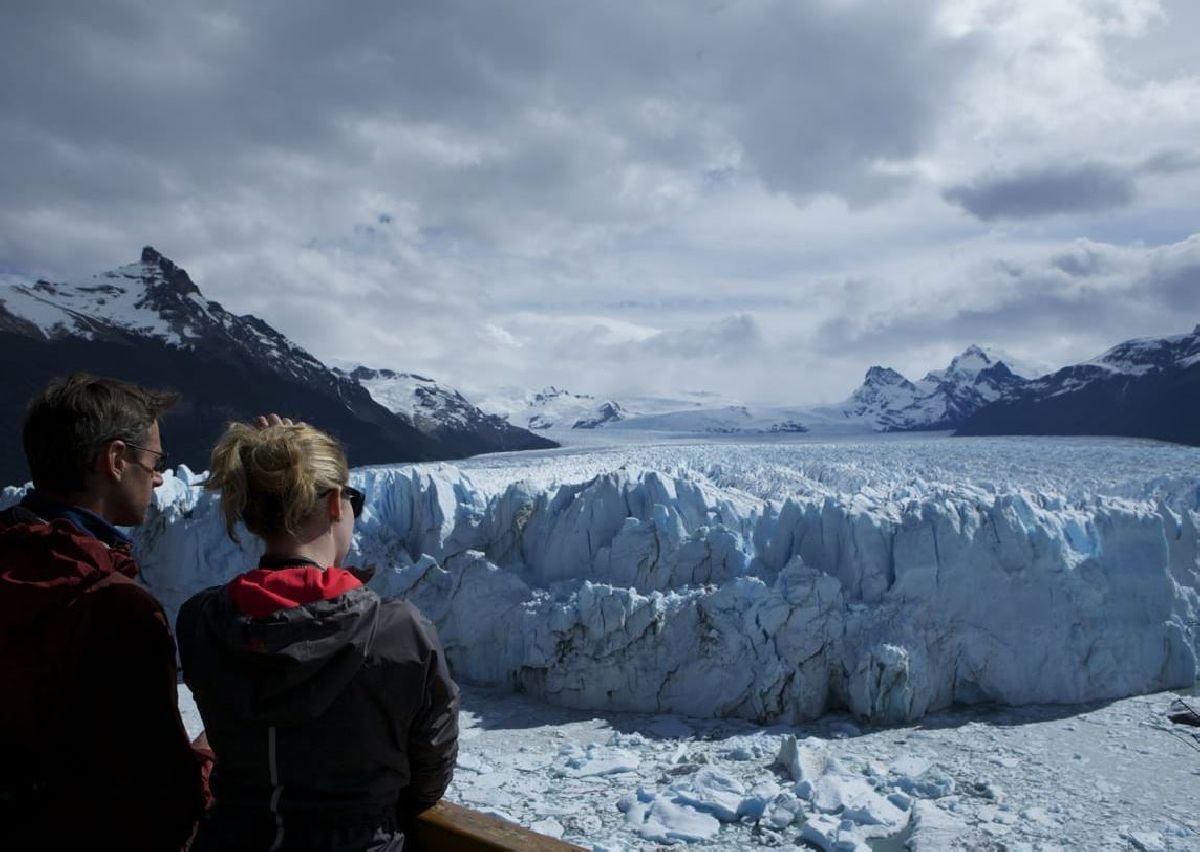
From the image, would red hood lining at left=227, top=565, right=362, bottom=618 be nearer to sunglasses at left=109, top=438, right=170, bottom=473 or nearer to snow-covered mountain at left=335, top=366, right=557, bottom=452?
sunglasses at left=109, top=438, right=170, bottom=473

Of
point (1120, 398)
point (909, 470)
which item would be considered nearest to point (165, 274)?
point (909, 470)

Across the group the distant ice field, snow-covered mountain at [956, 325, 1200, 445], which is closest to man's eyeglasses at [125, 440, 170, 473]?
the distant ice field

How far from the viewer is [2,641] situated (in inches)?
49.8

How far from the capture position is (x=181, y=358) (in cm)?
3575

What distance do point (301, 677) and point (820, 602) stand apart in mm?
8808

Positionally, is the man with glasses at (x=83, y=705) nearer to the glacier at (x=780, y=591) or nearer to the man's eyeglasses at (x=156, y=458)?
the man's eyeglasses at (x=156, y=458)

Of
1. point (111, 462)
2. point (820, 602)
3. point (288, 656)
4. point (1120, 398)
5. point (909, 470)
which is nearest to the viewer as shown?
point (288, 656)

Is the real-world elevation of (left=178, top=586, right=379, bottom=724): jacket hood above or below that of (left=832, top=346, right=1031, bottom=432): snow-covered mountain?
below

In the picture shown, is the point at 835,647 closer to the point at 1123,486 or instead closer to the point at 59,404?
the point at 1123,486

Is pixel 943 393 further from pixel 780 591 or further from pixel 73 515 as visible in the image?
pixel 73 515

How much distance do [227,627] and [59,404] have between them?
0.51m

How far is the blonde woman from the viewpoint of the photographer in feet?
4.08

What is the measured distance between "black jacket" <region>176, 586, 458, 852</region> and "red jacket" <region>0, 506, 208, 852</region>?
65 millimetres

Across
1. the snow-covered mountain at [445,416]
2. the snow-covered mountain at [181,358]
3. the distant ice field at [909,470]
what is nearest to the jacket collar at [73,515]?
the distant ice field at [909,470]
